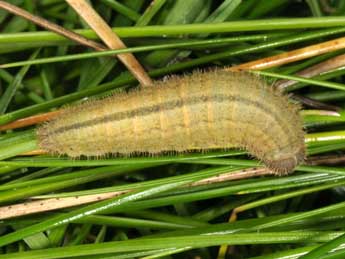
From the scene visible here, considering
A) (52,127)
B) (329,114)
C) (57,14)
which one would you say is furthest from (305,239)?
(57,14)

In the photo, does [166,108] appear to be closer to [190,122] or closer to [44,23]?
[190,122]

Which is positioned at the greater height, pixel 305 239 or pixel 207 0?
pixel 207 0

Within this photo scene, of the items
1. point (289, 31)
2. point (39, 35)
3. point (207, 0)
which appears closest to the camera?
point (39, 35)

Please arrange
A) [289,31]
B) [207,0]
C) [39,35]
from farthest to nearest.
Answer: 1. [207,0]
2. [289,31]
3. [39,35]

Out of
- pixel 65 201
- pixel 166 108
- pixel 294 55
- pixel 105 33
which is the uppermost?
pixel 105 33

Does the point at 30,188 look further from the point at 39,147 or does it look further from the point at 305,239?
the point at 305,239

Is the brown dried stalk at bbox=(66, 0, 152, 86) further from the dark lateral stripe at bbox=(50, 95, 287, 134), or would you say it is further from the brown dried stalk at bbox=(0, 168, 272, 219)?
the brown dried stalk at bbox=(0, 168, 272, 219)

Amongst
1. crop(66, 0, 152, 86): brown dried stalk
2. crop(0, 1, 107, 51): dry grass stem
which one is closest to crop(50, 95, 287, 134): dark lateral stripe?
crop(66, 0, 152, 86): brown dried stalk

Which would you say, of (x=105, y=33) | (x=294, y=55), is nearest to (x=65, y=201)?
(x=105, y=33)
